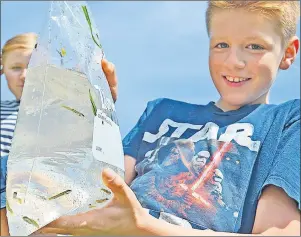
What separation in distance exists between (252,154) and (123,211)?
314 mm

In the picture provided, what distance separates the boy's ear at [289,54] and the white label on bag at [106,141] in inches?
19.9

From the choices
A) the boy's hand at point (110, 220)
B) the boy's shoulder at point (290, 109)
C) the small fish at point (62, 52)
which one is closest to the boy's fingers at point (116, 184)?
the boy's hand at point (110, 220)

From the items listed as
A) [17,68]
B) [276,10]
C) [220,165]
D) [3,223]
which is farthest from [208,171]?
[17,68]

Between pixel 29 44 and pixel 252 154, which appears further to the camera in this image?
pixel 29 44

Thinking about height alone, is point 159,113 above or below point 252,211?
above

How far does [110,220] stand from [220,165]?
27cm

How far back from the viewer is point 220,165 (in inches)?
45.1

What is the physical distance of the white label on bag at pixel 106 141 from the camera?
0.95m

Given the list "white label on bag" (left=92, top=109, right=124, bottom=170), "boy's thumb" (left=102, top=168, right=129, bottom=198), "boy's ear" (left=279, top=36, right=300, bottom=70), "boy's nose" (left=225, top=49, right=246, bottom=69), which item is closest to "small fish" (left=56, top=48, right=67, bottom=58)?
"white label on bag" (left=92, top=109, right=124, bottom=170)

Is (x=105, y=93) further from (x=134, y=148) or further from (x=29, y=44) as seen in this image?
(x=29, y=44)

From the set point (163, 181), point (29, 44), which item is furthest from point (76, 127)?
point (29, 44)

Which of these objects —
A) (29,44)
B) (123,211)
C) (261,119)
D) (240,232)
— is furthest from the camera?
(29,44)

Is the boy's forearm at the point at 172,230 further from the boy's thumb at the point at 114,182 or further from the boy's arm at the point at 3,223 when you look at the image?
the boy's arm at the point at 3,223

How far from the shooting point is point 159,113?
1.33 meters
